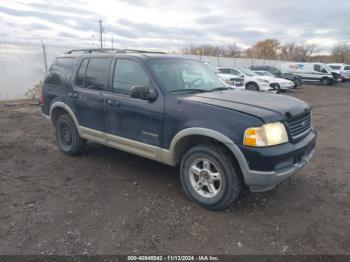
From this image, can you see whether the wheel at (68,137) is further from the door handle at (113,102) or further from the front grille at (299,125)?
the front grille at (299,125)

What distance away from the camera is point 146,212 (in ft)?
11.5

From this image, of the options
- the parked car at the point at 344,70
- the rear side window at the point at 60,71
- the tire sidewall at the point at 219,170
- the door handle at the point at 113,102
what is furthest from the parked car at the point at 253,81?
the parked car at the point at 344,70

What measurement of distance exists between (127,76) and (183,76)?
0.81m

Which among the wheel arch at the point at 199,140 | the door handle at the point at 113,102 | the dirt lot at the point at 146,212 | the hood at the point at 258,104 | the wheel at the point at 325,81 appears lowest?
the dirt lot at the point at 146,212

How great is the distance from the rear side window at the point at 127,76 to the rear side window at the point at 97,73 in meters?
0.23

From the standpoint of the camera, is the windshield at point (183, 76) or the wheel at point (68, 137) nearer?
the windshield at point (183, 76)

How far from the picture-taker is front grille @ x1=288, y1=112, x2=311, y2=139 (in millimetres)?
3379

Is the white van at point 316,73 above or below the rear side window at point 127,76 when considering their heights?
above

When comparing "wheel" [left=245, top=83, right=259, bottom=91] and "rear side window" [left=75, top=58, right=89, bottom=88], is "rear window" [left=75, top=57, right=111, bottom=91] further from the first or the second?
"wheel" [left=245, top=83, right=259, bottom=91]

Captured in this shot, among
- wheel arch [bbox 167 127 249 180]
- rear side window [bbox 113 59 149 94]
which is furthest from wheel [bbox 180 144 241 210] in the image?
rear side window [bbox 113 59 149 94]

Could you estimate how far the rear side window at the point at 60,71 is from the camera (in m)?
5.14

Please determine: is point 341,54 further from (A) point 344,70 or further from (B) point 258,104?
(B) point 258,104

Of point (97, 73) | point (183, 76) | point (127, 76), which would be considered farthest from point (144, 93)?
point (97, 73)

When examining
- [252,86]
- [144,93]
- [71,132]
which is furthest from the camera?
[252,86]
